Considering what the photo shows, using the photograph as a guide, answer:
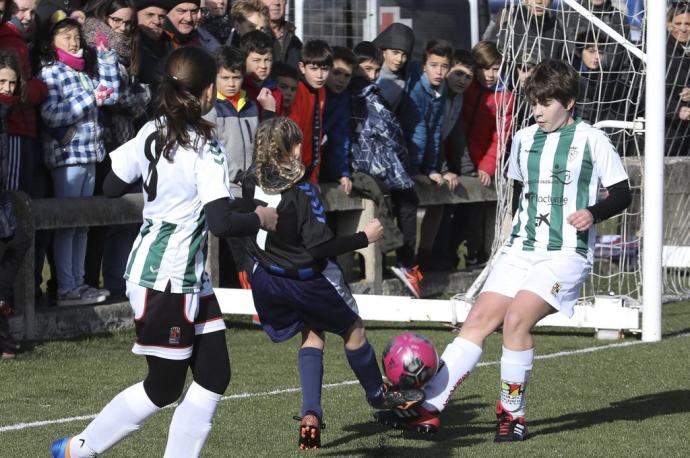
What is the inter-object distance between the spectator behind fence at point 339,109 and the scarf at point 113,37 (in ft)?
6.19

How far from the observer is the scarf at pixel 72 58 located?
30.1 ft

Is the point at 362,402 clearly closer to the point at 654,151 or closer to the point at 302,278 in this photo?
the point at 302,278

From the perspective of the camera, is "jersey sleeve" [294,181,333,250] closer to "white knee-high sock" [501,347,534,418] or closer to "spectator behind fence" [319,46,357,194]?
"white knee-high sock" [501,347,534,418]

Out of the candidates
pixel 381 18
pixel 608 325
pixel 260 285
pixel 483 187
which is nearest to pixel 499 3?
pixel 381 18

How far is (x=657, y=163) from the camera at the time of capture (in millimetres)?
9031

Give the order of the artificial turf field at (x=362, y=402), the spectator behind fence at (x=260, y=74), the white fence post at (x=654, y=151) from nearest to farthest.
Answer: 1. the artificial turf field at (x=362, y=402)
2. the white fence post at (x=654, y=151)
3. the spectator behind fence at (x=260, y=74)

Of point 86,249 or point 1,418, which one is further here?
point 86,249

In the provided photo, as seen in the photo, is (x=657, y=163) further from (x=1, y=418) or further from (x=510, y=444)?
(x=1, y=418)

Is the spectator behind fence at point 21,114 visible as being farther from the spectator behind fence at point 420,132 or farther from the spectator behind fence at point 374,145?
the spectator behind fence at point 420,132

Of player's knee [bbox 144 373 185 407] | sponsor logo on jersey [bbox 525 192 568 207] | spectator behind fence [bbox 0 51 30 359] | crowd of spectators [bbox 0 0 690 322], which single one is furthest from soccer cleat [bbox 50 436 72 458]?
crowd of spectators [bbox 0 0 690 322]

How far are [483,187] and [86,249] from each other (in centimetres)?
425

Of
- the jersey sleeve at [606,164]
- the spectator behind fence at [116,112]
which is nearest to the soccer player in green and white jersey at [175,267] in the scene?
the jersey sleeve at [606,164]

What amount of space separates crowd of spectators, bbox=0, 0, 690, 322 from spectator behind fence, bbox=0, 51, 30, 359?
2 cm

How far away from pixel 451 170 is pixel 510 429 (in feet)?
21.5
